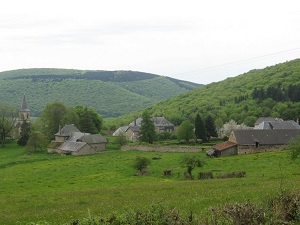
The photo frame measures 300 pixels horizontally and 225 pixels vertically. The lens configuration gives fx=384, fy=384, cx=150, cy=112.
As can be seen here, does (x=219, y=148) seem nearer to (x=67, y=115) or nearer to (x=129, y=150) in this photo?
(x=129, y=150)

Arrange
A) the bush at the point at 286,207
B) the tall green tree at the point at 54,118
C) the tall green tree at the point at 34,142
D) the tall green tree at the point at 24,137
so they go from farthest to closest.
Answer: the tall green tree at the point at 54,118
the tall green tree at the point at 24,137
the tall green tree at the point at 34,142
the bush at the point at 286,207

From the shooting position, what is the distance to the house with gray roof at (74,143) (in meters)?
72.0

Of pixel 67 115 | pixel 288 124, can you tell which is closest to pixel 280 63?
pixel 288 124

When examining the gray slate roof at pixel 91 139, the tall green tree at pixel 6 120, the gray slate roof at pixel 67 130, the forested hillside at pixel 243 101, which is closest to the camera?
the gray slate roof at pixel 91 139

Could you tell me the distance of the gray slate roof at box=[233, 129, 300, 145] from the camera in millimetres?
65312

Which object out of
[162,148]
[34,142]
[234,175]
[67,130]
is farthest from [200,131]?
[234,175]

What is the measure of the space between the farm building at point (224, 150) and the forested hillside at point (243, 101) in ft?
146

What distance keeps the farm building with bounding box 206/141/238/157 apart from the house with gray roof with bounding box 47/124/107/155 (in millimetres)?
23836

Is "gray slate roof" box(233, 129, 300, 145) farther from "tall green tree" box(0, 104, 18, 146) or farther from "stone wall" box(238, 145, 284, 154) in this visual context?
"tall green tree" box(0, 104, 18, 146)

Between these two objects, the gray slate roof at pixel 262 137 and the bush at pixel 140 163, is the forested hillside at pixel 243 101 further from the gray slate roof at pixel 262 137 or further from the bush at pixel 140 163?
the bush at pixel 140 163

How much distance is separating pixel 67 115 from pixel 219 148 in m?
40.5

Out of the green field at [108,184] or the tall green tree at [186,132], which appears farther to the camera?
the tall green tree at [186,132]

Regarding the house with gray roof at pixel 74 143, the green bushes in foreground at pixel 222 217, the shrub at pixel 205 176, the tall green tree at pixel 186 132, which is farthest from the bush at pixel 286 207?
the tall green tree at pixel 186 132

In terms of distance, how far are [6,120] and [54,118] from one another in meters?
10.5
